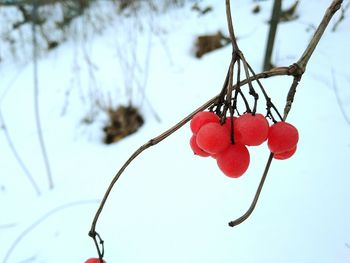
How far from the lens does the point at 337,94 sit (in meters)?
1.20

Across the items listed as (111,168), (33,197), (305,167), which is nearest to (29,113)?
(33,197)

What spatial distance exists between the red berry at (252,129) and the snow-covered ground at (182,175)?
1.47 ft

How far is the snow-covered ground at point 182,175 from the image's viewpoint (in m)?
0.82

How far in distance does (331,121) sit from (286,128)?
30.5 inches

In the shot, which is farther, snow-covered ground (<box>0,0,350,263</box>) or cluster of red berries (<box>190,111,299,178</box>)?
snow-covered ground (<box>0,0,350,263</box>)

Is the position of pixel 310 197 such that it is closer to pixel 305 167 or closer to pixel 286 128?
pixel 305 167

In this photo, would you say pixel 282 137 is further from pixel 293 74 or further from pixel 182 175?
pixel 182 175

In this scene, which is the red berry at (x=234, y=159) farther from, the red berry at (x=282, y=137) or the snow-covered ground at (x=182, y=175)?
the snow-covered ground at (x=182, y=175)

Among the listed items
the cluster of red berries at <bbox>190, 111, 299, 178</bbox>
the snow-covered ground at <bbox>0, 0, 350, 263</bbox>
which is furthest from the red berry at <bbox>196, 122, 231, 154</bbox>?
the snow-covered ground at <bbox>0, 0, 350, 263</bbox>

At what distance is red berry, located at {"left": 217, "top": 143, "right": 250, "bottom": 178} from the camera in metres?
0.42

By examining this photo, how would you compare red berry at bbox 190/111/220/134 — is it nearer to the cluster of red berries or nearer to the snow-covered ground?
the cluster of red berries

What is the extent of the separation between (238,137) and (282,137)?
6 centimetres

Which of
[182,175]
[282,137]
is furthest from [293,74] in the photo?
[182,175]

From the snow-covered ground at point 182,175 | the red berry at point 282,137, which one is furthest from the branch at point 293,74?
the snow-covered ground at point 182,175
